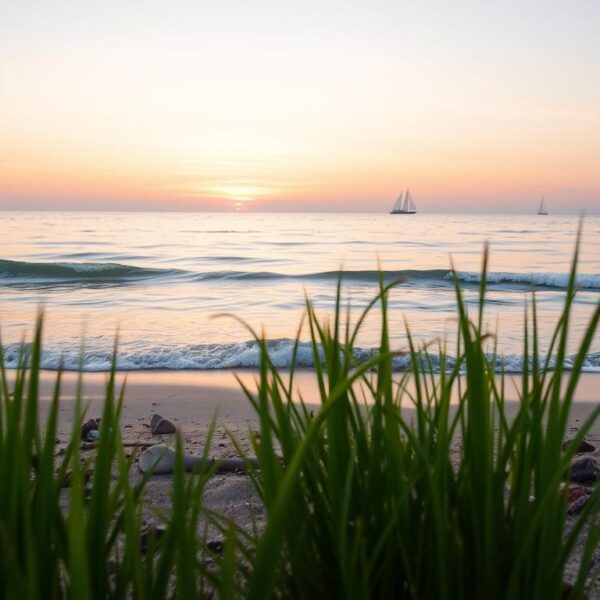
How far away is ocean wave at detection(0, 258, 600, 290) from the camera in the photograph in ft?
58.5

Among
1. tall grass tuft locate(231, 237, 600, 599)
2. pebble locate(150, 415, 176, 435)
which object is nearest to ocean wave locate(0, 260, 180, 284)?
pebble locate(150, 415, 176, 435)

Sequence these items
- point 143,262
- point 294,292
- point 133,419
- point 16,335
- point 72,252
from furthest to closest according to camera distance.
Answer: point 72,252 < point 143,262 < point 294,292 < point 16,335 < point 133,419

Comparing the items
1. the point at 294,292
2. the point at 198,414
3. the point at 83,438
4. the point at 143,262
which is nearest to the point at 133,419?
the point at 198,414

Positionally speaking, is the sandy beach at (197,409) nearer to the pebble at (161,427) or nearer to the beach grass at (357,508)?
the pebble at (161,427)

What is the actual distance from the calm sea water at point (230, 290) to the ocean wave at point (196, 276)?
0.05 metres

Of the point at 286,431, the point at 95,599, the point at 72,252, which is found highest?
the point at 286,431

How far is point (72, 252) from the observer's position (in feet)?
76.5

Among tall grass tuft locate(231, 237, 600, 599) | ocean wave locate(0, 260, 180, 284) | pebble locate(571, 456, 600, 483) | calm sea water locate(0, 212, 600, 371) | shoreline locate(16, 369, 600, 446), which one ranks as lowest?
ocean wave locate(0, 260, 180, 284)

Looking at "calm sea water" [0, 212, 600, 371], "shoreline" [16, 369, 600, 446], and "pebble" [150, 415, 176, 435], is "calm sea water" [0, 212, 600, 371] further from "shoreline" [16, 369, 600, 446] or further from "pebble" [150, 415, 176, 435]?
"pebble" [150, 415, 176, 435]

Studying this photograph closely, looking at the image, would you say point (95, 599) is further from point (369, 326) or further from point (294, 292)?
point (294, 292)

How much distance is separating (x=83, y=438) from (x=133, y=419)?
52.4 inches

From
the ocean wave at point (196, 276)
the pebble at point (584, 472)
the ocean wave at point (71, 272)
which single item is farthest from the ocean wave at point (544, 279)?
the pebble at point (584, 472)

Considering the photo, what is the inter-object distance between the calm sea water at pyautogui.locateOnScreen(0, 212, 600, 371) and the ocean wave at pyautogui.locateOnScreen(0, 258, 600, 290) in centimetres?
5

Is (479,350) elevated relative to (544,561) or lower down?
elevated
